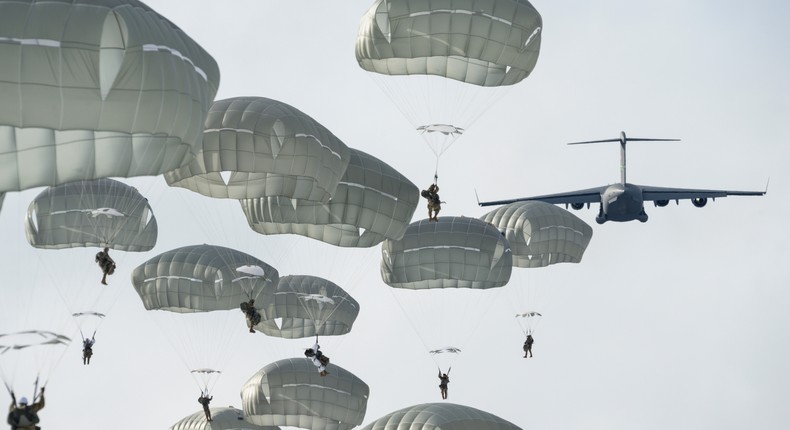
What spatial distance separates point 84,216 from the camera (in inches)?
2068

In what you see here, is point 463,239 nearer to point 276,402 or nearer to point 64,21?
point 276,402

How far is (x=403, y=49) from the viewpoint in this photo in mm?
43688

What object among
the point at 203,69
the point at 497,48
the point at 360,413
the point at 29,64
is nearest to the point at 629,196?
the point at 360,413

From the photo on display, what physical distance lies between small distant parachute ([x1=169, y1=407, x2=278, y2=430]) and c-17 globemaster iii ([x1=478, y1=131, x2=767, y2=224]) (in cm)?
2513

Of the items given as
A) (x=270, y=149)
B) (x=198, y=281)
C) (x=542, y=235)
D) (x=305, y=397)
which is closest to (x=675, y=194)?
(x=542, y=235)

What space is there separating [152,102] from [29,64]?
8.93 feet

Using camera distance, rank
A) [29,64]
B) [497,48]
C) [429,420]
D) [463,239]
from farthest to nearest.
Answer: [463,239] < [497,48] < [429,420] < [29,64]

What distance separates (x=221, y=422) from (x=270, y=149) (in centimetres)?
2301

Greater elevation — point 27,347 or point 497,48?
point 497,48

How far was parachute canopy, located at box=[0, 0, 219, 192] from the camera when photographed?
27.7m

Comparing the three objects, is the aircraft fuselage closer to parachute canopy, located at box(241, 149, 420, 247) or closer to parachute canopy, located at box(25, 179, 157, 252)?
parachute canopy, located at box(25, 179, 157, 252)

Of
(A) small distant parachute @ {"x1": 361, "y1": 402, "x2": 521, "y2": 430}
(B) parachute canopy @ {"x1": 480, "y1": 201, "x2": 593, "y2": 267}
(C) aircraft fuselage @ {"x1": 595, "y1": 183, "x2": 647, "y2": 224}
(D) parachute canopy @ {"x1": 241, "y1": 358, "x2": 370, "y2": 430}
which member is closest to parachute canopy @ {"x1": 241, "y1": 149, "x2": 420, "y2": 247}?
(A) small distant parachute @ {"x1": 361, "y1": 402, "x2": 521, "y2": 430}

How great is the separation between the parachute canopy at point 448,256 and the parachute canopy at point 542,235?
21.7ft

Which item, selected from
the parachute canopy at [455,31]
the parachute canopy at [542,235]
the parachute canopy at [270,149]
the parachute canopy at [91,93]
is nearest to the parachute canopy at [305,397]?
the parachute canopy at [542,235]
